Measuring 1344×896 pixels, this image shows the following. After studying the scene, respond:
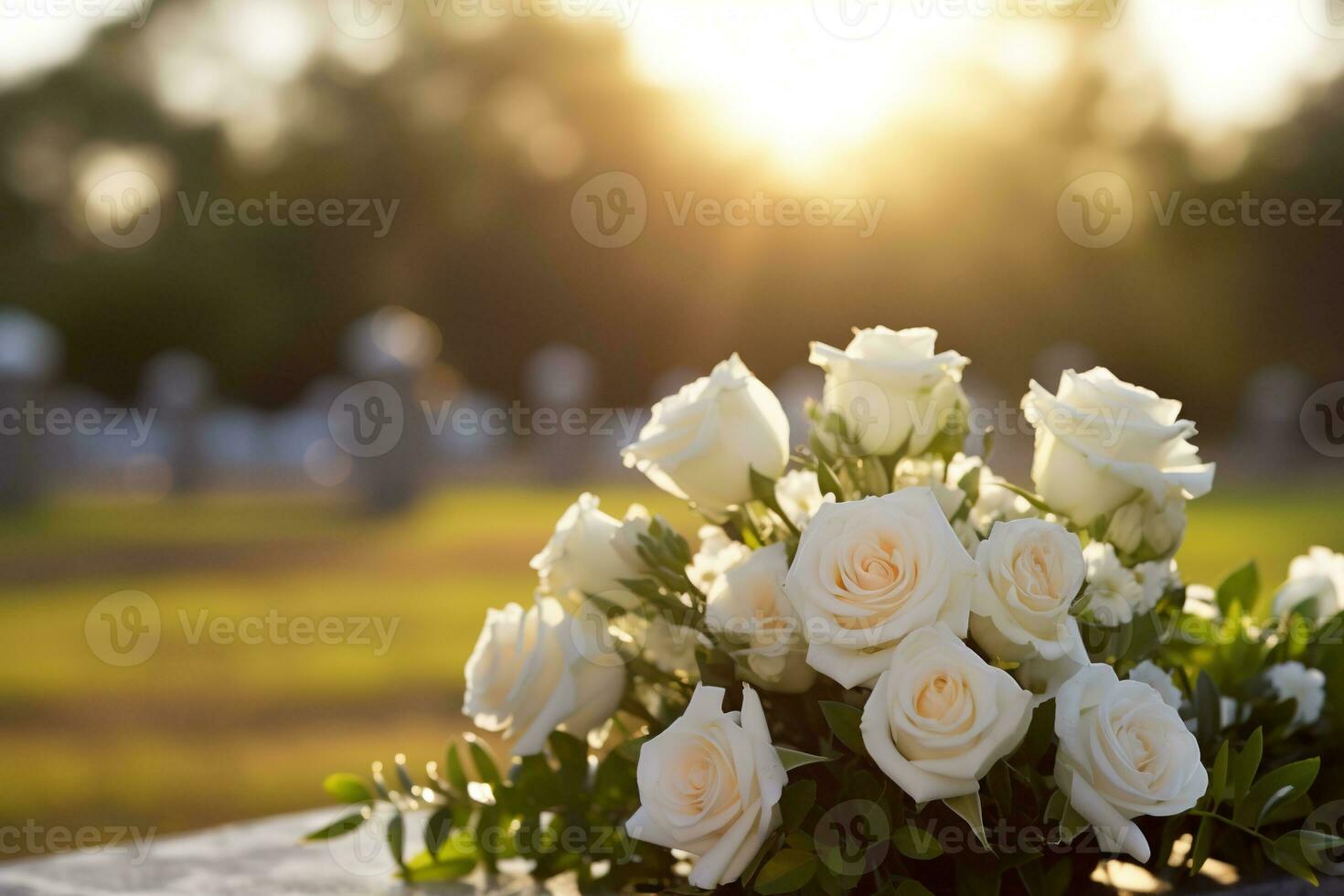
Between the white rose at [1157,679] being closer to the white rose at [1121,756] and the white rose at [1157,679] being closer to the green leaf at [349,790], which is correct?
the white rose at [1121,756]

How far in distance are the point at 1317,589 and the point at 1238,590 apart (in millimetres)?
116

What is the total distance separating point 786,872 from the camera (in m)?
1.09

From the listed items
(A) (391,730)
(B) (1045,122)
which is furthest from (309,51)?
(A) (391,730)

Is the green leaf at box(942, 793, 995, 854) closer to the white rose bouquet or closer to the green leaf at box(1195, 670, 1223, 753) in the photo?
the white rose bouquet

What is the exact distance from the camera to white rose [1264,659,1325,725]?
1.44 metres

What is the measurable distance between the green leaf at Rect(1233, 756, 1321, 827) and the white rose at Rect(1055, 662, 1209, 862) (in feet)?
0.68

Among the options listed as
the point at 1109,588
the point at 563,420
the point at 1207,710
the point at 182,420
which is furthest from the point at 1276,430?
the point at 1109,588

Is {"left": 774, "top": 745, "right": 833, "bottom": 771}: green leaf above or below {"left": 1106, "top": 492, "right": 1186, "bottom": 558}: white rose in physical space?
below

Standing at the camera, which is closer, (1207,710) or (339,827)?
(1207,710)

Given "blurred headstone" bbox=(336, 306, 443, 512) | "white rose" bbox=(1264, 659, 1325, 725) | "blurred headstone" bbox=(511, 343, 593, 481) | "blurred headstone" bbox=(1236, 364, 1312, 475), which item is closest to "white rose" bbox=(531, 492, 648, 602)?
"white rose" bbox=(1264, 659, 1325, 725)

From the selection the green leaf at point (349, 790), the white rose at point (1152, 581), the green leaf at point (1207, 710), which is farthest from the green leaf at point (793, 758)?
the green leaf at point (349, 790)

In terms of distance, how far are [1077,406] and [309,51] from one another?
2834 cm

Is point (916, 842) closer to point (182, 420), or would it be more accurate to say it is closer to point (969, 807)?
point (969, 807)

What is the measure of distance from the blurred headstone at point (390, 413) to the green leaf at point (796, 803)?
40.0 ft
